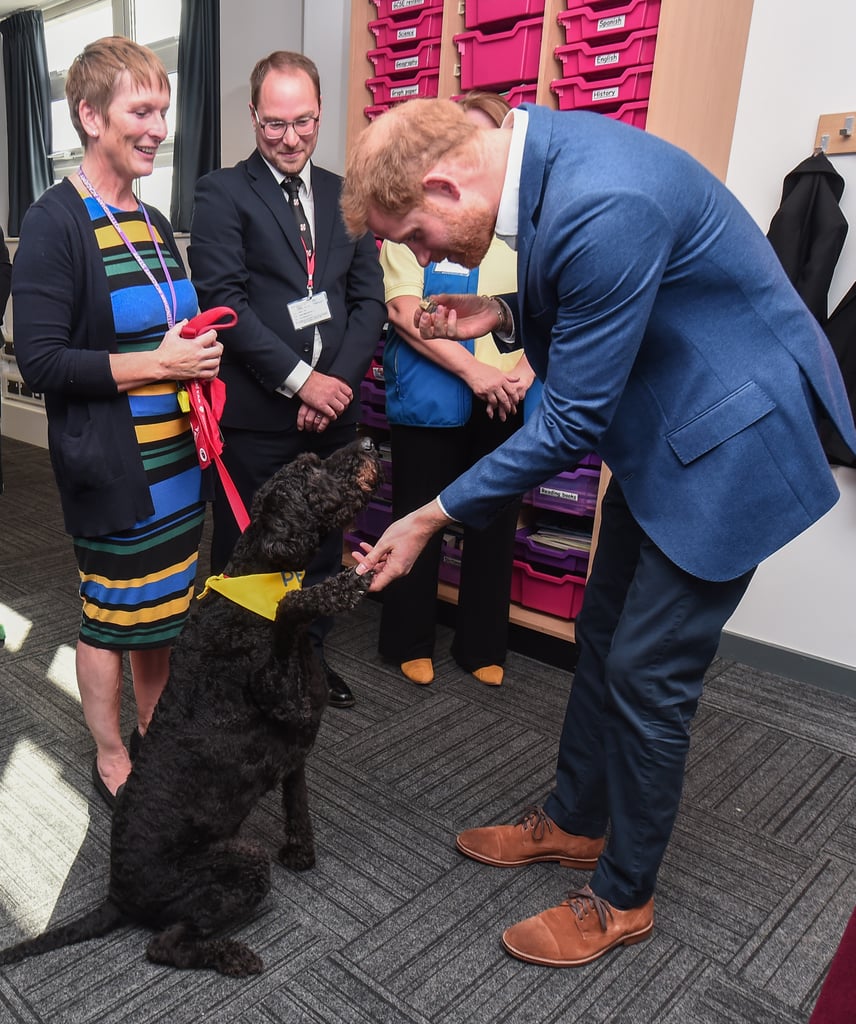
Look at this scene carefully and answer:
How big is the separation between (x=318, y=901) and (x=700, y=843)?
885mm

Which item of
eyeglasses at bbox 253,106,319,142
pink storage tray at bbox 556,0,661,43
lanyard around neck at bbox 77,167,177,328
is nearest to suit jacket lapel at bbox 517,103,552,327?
lanyard around neck at bbox 77,167,177,328

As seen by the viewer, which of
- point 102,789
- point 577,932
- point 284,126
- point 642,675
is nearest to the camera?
point 642,675

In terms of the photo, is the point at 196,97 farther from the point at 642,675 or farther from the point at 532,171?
the point at 642,675

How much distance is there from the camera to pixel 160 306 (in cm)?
163

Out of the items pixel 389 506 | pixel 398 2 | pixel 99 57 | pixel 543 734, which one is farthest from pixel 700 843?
pixel 398 2

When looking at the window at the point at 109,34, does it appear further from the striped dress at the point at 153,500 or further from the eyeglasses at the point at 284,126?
the striped dress at the point at 153,500

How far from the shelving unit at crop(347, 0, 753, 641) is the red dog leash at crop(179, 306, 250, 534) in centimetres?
125

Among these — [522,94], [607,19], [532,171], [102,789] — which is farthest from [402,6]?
[102,789]

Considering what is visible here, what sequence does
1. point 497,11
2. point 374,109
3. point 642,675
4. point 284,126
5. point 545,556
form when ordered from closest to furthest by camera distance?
point 642,675 → point 284,126 → point 497,11 → point 545,556 → point 374,109

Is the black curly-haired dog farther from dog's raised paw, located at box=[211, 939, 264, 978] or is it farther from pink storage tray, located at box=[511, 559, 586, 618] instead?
pink storage tray, located at box=[511, 559, 586, 618]

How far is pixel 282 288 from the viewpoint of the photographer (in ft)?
6.89

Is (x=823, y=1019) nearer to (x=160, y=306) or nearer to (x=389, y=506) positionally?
(x=160, y=306)

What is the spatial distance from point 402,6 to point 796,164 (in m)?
1.43

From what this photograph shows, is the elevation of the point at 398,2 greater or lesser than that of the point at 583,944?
greater
